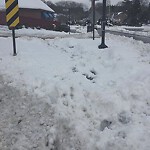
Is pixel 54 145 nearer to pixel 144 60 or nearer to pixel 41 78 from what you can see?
pixel 41 78

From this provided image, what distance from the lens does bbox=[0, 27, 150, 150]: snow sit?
5.53 m

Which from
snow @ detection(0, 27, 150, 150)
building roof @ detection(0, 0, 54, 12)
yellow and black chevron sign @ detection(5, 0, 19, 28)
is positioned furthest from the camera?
building roof @ detection(0, 0, 54, 12)

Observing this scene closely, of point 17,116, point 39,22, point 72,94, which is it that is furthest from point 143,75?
point 39,22

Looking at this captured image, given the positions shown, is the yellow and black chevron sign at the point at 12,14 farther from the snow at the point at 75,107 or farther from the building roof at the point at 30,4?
the building roof at the point at 30,4

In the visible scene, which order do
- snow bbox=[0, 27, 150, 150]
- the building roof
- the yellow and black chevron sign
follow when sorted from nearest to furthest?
1. snow bbox=[0, 27, 150, 150]
2. the yellow and black chevron sign
3. the building roof

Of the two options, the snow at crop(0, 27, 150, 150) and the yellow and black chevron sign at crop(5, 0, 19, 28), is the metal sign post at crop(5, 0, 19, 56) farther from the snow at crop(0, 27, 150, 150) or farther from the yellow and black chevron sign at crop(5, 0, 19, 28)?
the snow at crop(0, 27, 150, 150)

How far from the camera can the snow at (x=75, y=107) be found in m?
5.53

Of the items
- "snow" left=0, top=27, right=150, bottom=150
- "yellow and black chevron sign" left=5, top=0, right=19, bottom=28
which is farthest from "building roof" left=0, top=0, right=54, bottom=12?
"snow" left=0, top=27, right=150, bottom=150

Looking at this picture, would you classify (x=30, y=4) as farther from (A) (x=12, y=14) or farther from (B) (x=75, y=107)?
(B) (x=75, y=107)

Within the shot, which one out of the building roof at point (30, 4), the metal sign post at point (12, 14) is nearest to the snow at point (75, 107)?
the metal sign post at point (12, 14)

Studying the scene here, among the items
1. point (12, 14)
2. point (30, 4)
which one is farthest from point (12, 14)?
point (30, 4)

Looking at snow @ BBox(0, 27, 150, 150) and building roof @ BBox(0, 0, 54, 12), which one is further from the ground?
building roof @ BBox(0, 0, 54, 12)

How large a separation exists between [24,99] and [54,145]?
5.05 ft

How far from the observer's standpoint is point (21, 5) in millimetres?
49188
